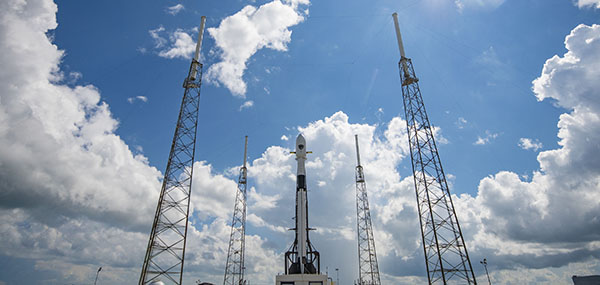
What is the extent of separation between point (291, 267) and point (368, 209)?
20473 mm

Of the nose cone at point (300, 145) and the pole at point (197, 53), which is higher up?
the pole at point (197, 53)

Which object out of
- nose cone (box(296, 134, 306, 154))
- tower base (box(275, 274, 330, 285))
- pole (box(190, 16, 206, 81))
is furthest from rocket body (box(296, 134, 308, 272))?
pole (box(190, 16, 206, 81))

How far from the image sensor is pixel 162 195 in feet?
98.2

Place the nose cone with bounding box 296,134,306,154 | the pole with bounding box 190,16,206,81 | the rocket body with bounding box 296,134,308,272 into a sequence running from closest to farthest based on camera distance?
1. the pole with bounding box 190,16,206,81
2. the rocket body with bounding box 296,134,308,272
3. the nose cone with bounding box 296,134,306,154

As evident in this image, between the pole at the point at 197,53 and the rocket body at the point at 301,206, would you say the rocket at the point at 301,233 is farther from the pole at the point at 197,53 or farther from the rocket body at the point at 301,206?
the pole at the point at 197,53

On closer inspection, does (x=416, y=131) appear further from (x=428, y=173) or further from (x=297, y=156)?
(x=297, y=156)

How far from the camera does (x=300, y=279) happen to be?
38.8m

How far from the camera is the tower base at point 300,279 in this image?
3866cm

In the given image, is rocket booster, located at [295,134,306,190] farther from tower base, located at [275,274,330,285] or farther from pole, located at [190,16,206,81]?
pole, located at [190,16,206,81]

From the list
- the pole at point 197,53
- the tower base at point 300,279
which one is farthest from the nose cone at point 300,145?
the pole at point 197,53

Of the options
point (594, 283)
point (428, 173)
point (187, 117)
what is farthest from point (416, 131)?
point (594, 283)

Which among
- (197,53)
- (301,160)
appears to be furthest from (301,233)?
(197,53)

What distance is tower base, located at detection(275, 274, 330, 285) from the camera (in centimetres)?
3866

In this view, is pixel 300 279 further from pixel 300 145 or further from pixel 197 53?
pixel 197 53
